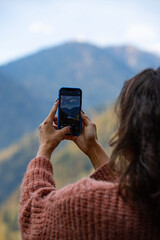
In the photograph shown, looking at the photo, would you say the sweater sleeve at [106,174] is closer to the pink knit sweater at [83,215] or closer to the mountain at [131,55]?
the pink knit sweater at [83,215]

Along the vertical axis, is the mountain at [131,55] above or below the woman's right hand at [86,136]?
above

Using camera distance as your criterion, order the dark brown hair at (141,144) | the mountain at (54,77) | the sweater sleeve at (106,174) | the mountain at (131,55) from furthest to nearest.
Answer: the mountain at (131,55), the mountain at (54,77), the sweater sleeve at (106,174), the dark brown hair at (141,144)

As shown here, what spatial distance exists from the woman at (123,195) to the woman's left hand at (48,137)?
113 mm

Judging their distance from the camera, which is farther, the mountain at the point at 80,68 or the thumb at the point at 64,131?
the mountain at the point at 80,68

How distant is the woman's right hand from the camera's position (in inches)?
36.0

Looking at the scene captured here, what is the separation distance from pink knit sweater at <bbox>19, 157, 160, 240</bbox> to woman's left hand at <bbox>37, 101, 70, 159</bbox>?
0.12 metres

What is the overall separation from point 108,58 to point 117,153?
129486 mm

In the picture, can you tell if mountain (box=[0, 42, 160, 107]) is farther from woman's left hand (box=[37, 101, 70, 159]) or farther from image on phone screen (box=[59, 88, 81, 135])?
woman's left hand (box=[37, 101, 70, 159])

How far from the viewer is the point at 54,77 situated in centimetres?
12019

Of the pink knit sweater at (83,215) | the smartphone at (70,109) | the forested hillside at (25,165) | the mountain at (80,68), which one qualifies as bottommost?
the forested hillside at (25,165)

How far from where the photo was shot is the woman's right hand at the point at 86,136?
91cm

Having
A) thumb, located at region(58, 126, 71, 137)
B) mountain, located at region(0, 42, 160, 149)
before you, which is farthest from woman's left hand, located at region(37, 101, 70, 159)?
mountain, located at region(0, 42, 160, 149)

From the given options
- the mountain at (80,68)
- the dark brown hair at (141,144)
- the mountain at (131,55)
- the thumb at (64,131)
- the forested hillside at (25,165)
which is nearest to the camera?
the dark brown hair at (141,144)

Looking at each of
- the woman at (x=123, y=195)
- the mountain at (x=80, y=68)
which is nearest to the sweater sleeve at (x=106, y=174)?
the woman at (x=123, y=195)
